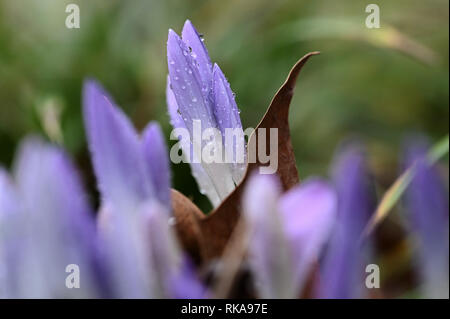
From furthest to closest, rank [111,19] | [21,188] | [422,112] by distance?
[422,112] → [111,19] → [21,188]

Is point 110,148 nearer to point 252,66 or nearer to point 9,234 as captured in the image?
point 9,234

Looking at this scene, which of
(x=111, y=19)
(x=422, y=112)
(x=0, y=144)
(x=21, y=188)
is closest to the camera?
(x=21, y=188)

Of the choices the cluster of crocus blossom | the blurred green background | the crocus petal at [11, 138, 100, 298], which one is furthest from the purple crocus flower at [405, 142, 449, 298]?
the blurred green background

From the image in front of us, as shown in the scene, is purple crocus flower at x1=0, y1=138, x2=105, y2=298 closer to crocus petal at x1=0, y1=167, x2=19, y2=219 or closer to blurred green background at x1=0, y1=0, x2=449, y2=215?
crocus petal at x1=0, y1=167, x2=19, y2=219

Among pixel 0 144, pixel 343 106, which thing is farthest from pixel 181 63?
pixel 343 106

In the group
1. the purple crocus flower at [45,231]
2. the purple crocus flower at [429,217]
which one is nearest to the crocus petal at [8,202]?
the purple crocus flower at [45,231]

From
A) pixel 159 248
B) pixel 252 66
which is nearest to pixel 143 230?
pixel 159 248
